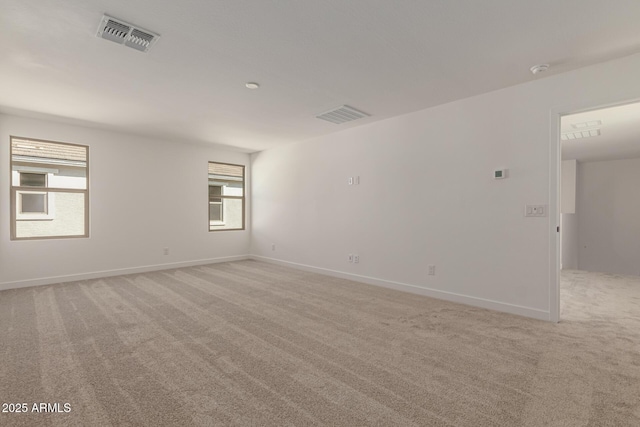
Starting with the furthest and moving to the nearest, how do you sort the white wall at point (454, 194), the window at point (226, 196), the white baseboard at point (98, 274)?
the window at point (226, 196), the white baseboard at point (98, 274), the white wall at point (454, 194)

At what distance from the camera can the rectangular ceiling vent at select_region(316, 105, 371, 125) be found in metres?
4.13

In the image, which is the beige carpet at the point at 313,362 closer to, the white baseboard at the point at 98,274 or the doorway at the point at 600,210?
the white baseboard at the point at 98,274

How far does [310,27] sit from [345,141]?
2.91 m

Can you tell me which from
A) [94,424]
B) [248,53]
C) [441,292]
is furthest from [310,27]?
[441,292]

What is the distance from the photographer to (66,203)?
496 cm

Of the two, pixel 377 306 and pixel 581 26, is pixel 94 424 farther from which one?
pixel 581 26

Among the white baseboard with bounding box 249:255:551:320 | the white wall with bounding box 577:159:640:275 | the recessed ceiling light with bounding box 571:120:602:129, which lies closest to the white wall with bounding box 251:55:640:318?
the white baseboard with bounding box 249:255:551:320

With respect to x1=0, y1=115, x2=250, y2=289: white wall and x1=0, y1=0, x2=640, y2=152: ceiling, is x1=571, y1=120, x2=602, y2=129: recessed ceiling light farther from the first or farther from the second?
x1=0, y1=115, x2=250, y2=289: white wall

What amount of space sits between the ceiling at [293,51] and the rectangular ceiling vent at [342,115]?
0.15 m

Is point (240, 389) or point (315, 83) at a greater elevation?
point (315, 83)

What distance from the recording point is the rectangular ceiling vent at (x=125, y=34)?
2238 millimetres

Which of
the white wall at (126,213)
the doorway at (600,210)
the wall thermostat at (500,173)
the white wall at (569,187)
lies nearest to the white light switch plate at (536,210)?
the wall thermostat at (500,173)

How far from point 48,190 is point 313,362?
5.11 m

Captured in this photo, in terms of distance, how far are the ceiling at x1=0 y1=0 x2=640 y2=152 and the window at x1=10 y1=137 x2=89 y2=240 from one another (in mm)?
740
